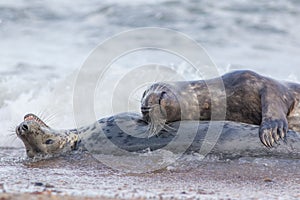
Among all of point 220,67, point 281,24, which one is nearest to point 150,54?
point 220,67

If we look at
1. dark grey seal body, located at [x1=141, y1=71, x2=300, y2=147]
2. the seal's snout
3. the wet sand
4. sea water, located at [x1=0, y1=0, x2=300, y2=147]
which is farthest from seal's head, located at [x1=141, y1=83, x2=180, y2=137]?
sea water, located at [x1=0, y1=0, x2=300, y2=147]

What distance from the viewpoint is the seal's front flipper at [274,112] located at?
5.60 metres

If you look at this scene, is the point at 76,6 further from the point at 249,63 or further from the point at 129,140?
the point at 129,140

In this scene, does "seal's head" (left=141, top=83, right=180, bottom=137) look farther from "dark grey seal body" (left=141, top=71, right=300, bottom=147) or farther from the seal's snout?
the seal's snout

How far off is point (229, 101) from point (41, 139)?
1.66 m

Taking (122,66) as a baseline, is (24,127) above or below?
below

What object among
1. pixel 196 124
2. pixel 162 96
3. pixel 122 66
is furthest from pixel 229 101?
pixel 122 66

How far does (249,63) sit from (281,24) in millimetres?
3097

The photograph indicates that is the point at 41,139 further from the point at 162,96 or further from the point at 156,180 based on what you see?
the point at 156,180

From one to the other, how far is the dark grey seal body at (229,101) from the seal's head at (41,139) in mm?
780

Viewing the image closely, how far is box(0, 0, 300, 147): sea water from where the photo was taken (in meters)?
10.6

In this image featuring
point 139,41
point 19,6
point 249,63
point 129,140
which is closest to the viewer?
point 129,140

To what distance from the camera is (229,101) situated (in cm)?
632

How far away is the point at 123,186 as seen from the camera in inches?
181
